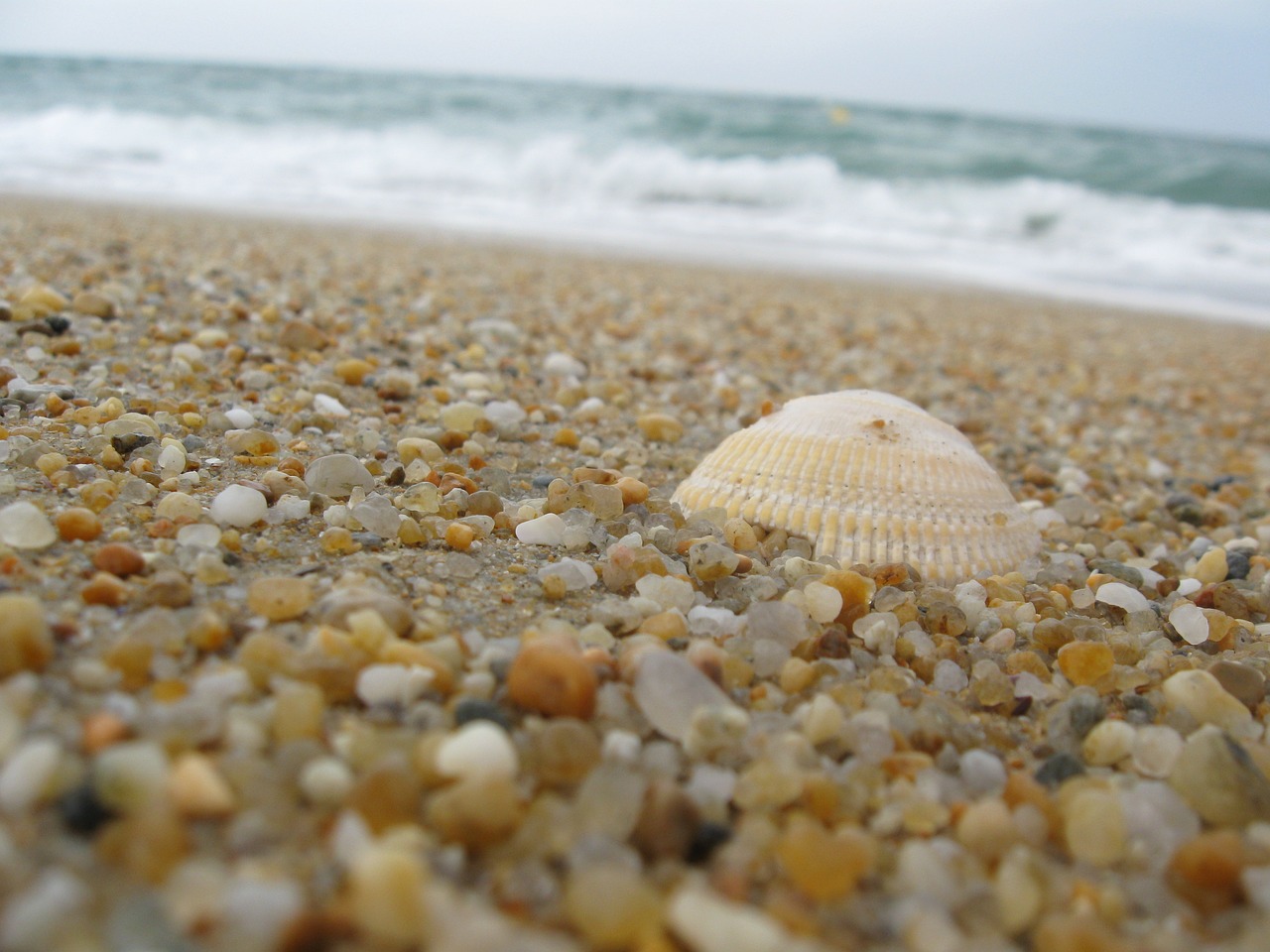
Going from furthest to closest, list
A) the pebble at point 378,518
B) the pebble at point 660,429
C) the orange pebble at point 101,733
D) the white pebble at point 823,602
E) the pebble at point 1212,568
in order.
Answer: the pebble at point 660,429 < the pebble at point 1212,568 < the pebble at point 378,518 < the white pebble at point 823,602 < the orange pebble at point 101,733

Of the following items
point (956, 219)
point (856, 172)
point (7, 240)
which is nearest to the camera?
point (7, 240)

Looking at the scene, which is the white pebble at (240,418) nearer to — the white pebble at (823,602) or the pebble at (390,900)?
the white pebble at (823,602)

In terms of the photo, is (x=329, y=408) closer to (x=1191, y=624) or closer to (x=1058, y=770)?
(x=1058, y=770)

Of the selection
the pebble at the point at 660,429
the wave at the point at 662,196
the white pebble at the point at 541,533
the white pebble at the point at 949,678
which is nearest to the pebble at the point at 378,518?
the white pebble at the point at 541,533

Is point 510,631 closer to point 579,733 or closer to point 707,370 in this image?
point 579,733

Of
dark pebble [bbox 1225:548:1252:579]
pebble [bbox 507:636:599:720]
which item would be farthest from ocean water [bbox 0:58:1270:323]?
pebble [bbox 507:636:599:720]

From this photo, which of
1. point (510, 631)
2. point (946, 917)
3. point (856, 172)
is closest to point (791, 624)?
point (510, 631)
